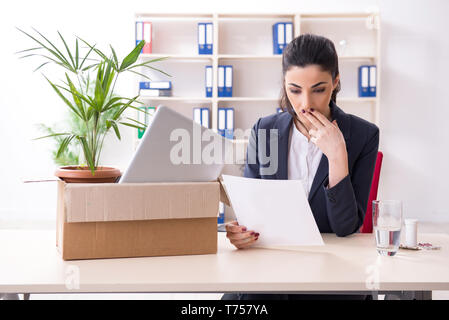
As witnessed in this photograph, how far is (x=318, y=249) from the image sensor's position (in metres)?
1.23

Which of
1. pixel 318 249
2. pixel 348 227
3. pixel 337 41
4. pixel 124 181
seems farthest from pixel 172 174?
pixel 337 41

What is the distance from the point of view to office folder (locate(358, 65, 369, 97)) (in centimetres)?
453

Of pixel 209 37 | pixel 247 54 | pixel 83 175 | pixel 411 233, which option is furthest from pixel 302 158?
pixel 247 54

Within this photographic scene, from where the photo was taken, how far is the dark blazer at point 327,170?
1.37 m

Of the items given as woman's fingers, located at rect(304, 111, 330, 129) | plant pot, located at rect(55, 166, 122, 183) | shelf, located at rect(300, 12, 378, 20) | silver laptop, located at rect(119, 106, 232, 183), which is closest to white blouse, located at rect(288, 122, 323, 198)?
woman's fingers, located at rect(304, 111, 330, 129)

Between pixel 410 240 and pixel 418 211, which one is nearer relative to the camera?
pixel 410 240

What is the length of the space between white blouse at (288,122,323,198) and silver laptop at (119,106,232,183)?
538 mm

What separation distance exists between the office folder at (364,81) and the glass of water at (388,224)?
360 cm

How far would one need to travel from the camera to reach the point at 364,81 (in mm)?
4535

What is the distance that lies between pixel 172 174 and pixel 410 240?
69cm

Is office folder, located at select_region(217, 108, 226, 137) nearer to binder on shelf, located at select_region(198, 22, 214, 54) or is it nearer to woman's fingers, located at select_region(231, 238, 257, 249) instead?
binder on shelf, located at select_region(198, 22, 214, 54)

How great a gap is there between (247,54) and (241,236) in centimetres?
387
